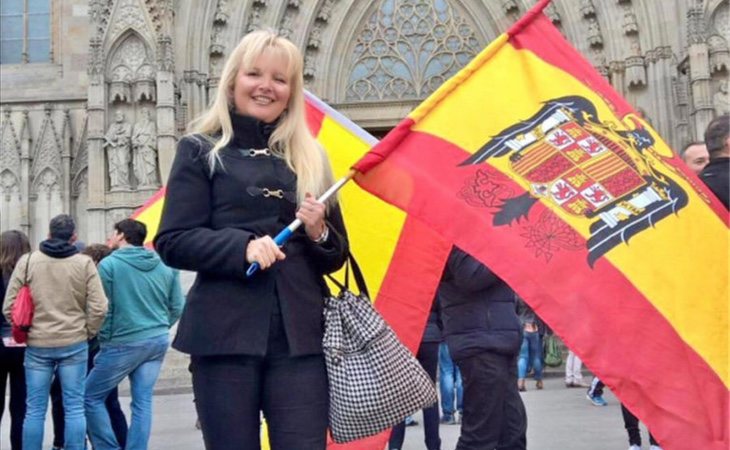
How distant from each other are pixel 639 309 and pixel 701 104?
47.7 feet

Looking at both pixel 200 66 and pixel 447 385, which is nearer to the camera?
pixel 447 385

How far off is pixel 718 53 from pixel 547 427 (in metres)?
10.7

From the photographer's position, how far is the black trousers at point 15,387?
735 cm

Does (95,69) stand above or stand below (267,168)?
above

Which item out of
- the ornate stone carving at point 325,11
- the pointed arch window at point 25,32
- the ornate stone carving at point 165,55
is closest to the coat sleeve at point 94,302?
the ornate stone carving at point 165,55

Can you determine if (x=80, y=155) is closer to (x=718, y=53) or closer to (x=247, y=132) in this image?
(x=718, y=53)

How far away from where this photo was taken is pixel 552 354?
15961 millimetres

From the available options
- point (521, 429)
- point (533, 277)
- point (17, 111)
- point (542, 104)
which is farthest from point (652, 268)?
point (17, 111)

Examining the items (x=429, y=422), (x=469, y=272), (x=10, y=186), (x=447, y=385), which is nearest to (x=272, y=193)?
(x=469, y=272)

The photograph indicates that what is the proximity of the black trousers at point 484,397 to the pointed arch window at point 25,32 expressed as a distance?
57.3ft

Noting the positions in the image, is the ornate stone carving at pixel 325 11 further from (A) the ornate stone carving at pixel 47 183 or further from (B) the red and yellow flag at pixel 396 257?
(B) the red and yellow flag at pixel 396 257

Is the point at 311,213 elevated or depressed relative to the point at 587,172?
depressed

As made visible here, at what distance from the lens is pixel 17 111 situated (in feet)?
64.0

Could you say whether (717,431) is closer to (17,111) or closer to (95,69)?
(95,69)
